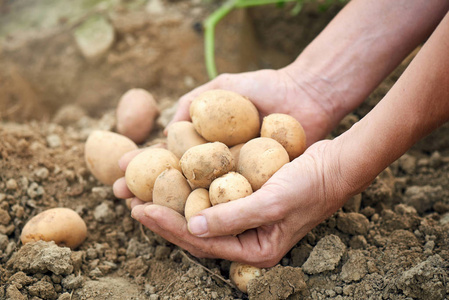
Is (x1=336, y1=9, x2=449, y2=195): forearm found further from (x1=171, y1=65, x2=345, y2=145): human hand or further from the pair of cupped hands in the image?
(x1=171, y1=65, x2=345, y2=145): human hand

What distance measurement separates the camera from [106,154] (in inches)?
82.2

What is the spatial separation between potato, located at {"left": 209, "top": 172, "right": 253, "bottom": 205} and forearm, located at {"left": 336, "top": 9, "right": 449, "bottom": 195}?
Result: 367mm

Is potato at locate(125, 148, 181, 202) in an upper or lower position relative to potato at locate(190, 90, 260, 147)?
lower

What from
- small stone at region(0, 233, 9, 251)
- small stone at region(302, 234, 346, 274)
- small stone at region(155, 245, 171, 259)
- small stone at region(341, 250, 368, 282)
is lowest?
small stone at region(155, 245, 171, 259)

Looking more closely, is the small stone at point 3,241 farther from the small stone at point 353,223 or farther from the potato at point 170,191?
the small stone at point 353,223

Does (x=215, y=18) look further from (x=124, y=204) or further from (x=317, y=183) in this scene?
(x=317, y=183)

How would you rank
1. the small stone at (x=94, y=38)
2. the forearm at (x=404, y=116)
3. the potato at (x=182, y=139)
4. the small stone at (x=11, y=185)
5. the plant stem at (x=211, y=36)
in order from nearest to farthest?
the forearm at (x=404, y=116)
the potato at (x=182, y=139)
the small stone at (x=11, y=185)
the plant stem at (x=211, y=36)
the small stone at (x=94, y=38)

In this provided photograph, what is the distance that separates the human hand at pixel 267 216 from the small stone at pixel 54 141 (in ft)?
3.21

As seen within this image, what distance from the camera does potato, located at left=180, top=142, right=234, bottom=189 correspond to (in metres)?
1.65

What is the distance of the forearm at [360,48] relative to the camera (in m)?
2.06

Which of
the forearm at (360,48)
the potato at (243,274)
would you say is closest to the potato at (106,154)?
the potato at (243,274)

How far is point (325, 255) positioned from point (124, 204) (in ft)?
3.19

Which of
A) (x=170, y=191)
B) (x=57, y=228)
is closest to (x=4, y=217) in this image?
(x=57, y=228)

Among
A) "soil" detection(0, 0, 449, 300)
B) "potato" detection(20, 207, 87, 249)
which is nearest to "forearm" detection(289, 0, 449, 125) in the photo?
"soil" detection(0, 0, 449, 300)
